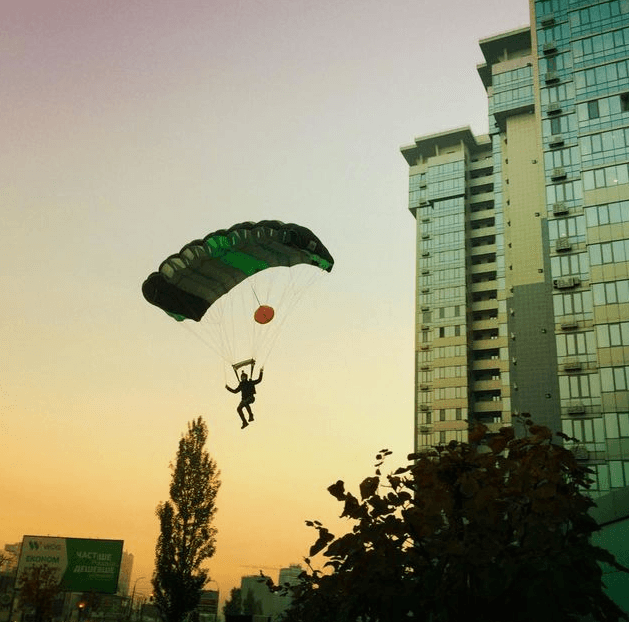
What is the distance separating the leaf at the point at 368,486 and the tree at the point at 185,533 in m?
38.8

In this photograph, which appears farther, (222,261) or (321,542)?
(222,261)

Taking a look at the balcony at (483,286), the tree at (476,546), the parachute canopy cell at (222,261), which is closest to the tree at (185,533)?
the parachute canopy cell at (222,261)

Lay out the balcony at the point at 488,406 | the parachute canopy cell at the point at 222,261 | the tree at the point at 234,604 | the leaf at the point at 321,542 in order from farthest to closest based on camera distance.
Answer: the tree at the point at 234,604
the balcony at the point at 488,406
the parachute canopy cell at the point at 222,261
the leaf at the point at 321,542

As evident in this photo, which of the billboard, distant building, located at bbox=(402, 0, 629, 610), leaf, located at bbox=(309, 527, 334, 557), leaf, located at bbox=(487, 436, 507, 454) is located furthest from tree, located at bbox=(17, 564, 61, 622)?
leaf, located at bbox=(487, 436, 507, 454)

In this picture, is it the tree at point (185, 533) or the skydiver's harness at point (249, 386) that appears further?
the tree at point (185, 533)

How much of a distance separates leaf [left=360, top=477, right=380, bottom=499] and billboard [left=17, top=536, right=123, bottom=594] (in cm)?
4611

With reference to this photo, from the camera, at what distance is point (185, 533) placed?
4512 centimetres

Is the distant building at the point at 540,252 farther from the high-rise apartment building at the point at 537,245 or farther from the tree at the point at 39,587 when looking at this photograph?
the tree at the point at 39,587

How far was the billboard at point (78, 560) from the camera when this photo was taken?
4925cm

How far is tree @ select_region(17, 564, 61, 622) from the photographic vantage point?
50375 mm

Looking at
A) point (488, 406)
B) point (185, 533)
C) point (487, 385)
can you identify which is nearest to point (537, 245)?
point (487, 385)

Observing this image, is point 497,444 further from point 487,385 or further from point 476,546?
point 487,385

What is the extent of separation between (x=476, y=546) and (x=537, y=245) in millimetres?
66891

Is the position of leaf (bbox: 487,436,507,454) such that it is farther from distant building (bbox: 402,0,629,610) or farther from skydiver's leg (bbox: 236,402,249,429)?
skydiver's leg (bbox: 236,402,249,429)
